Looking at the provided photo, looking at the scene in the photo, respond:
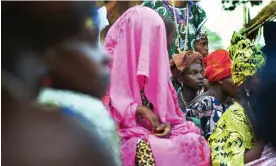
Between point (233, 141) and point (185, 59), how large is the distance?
0.79 metres

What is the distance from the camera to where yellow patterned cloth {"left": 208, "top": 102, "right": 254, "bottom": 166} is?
2.76 meters

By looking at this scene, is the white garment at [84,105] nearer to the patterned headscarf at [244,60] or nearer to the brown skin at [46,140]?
the brown skin at [46,140]

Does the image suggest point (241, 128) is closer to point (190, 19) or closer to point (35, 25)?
point (190, 19)

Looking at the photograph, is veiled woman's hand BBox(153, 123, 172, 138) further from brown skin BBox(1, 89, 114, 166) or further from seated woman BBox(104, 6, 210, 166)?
brown skin BBox(1, 89, 114, 166)

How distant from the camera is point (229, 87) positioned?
10.9ft

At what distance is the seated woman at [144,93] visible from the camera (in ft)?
8.46

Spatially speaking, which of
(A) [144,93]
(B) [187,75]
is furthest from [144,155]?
(B) [187,75]

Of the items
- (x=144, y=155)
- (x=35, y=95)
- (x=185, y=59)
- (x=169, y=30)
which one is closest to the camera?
(x=35, y=95)

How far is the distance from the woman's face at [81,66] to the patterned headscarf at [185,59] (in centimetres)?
218

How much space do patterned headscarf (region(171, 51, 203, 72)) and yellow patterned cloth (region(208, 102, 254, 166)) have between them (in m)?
0.68

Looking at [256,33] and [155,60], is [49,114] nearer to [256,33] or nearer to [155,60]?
[155,60]

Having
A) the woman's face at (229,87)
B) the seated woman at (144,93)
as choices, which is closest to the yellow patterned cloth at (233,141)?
the seated woman at (144,93)

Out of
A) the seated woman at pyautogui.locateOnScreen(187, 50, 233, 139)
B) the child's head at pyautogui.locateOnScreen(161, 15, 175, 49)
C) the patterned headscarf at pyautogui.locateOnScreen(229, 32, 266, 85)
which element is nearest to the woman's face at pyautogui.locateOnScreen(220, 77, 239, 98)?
the seated woman at pyautogui.locateOnScreen(187, 50, 233, 139)

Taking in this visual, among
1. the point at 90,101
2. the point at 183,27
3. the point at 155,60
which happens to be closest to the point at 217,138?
the point at 155,60
